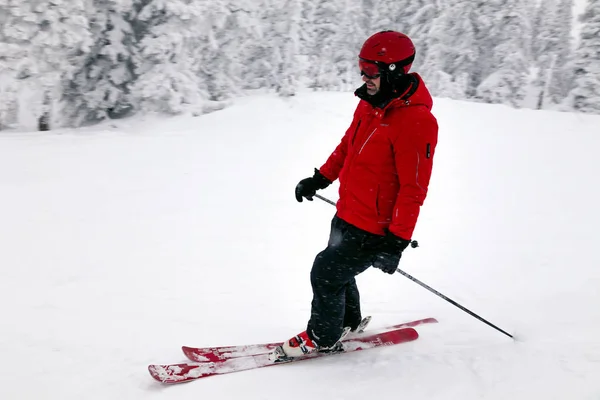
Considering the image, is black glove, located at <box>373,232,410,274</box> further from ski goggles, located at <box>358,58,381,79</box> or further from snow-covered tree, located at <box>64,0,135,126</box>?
snow-covered tree, located at <box>64,0,135,126</box>

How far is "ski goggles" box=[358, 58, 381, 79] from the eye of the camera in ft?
9.20

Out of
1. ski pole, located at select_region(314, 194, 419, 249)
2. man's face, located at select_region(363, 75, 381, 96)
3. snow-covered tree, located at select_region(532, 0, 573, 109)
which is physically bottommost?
ski pole, located at select_region(314, 194, 419, 249)

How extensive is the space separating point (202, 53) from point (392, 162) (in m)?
15.5

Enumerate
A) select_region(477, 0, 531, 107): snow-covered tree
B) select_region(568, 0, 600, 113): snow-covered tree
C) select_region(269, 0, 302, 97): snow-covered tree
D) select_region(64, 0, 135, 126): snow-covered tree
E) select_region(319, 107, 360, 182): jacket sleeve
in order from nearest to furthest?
select_region(319, 107, 360, 182): jacket sleeve, select_region(64, 0, 135, 126): snow-covered tree, select_region(269, 0, 302, 97): snow-covered tree, select_region(568, 0, 600, 113): snow-covered tree, select_region(477, 0, 531, 107): snow-covered tree

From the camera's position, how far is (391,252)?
9.41ft

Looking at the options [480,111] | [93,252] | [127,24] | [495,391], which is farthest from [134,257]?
[480,111]

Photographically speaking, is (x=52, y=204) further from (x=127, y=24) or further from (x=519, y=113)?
(x=519, y=113)

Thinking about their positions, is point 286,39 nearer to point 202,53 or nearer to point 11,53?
point 202,53

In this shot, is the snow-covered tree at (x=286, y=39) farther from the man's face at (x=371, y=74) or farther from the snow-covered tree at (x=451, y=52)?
the man's face at (x=371, y=74)

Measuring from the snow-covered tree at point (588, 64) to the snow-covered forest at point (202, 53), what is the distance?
6cm

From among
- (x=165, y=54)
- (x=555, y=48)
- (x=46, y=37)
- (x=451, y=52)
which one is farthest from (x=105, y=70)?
(x=555, y=48)

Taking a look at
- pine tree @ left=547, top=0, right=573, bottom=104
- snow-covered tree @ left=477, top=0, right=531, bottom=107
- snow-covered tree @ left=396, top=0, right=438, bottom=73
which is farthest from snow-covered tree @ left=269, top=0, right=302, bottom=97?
pine tree @ left=547, top=0, right=573, bottom=104

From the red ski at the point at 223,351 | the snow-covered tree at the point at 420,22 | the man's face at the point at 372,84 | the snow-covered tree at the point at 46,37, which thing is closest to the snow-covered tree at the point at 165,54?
the snow-covered tree at the point at 46,37

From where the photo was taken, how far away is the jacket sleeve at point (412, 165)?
108 inches
